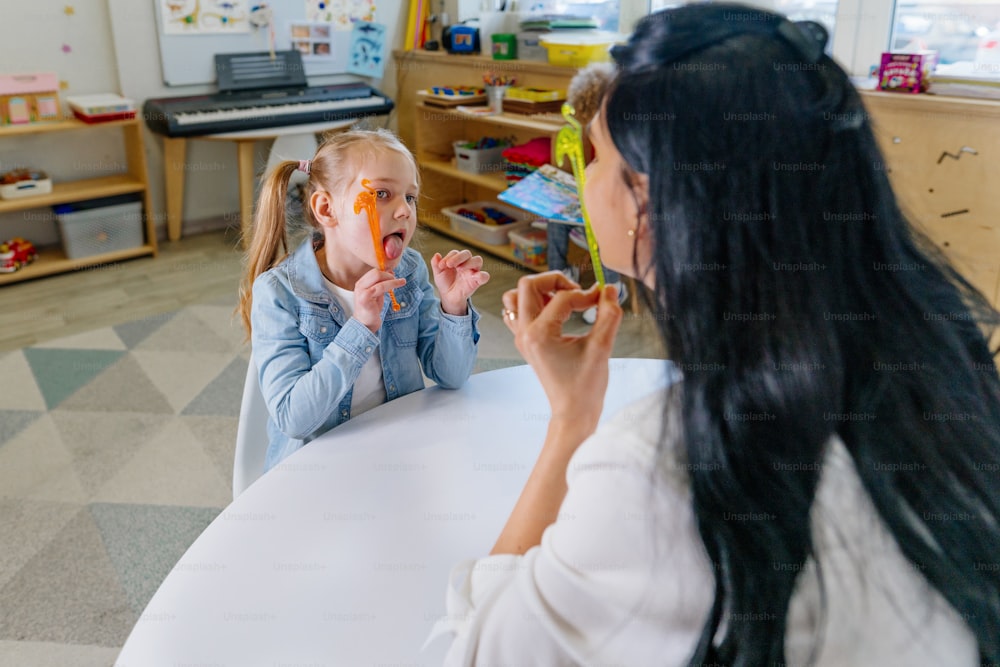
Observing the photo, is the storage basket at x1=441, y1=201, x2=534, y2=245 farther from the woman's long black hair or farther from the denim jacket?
the woman's long black hair

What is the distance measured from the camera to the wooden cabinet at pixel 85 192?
11.4 ft

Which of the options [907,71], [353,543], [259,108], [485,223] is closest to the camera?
[353,543]

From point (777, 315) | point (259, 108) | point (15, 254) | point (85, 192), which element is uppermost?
point (777, 315)

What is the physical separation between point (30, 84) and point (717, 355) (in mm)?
3742

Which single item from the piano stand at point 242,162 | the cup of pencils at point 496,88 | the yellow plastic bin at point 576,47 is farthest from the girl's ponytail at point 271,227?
the piano stand at point 242,162

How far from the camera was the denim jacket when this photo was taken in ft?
3.88

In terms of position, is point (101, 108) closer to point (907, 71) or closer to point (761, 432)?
point (907, 71)

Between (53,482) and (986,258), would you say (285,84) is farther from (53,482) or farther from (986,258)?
(986,258)

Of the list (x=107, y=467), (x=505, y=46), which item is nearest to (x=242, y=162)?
(x=505, y=46)

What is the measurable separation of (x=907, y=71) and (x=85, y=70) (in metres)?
3.42

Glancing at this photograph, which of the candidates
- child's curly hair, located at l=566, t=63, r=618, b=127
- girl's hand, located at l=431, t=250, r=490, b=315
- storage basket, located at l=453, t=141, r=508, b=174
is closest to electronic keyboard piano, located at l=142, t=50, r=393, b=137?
storage basket, located at l=453, t=141, r=508, b=174

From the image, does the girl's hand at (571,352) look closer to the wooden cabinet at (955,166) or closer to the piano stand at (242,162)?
the wooden cabinet at (955,166)

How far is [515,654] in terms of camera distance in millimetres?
606

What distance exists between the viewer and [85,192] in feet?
12.0
